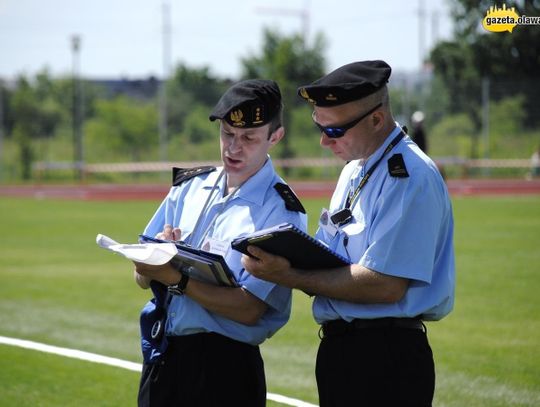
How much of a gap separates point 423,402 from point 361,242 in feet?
2.25

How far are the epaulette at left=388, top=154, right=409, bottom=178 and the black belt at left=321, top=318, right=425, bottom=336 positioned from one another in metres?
0.58

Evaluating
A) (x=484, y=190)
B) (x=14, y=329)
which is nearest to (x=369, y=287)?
(x=14, y=329)

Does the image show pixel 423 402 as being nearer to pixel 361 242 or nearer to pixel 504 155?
pixel 361 242

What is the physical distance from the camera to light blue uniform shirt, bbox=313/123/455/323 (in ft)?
11.1

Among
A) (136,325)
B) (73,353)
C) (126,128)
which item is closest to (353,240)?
(73,353)

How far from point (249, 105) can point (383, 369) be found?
4.07 ft

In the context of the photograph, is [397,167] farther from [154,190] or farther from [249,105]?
[154,190]

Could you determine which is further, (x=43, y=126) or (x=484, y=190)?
(x=43, y=126)

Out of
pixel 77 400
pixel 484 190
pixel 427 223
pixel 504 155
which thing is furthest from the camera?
pixel 504 155

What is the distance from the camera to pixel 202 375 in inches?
152

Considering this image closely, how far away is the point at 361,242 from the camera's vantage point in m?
3.53

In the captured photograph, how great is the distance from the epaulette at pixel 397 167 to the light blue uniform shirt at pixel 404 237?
16 millimetres

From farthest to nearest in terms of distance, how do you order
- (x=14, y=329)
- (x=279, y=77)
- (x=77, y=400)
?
(x=279, y=77) < (x=14, y=329) < (x=77, y=400)

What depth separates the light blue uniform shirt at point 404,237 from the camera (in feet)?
11.1
